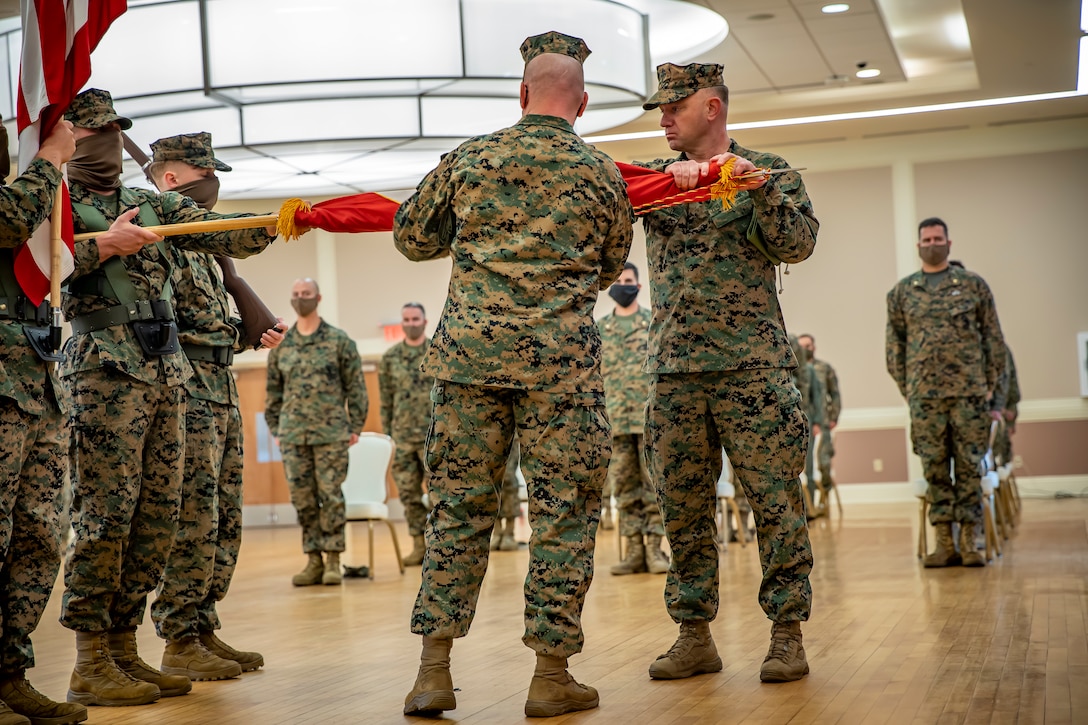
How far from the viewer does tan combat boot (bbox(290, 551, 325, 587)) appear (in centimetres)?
734

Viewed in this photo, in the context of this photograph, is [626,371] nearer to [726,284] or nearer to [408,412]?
[408,412]

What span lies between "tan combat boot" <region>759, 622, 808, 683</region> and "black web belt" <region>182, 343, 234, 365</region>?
Result: 2.01 metres

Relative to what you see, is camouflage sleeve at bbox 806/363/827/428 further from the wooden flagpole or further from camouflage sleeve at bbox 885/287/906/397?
the wooden flagpole

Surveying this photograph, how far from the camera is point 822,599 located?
5328 mm

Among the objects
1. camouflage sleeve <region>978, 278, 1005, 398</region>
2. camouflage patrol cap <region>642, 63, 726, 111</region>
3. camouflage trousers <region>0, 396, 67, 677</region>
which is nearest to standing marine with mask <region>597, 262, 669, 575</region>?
camouflage sleeve <region>978, 278, 1005, 398</region>

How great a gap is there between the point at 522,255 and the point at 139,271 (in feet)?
4.27

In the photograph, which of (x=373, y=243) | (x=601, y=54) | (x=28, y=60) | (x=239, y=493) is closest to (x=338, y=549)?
(x=239, y=493)

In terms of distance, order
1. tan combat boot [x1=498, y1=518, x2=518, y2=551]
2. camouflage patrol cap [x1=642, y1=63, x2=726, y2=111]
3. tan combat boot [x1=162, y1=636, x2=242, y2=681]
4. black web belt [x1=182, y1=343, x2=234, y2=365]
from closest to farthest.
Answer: camouflage patrol cap [x1=642, y1=63, x2=726, y2=111]
tan combat boot [x1=162, y1=636, x2=242, y2=681]
black web belt [x1=182, y1=343, x2=234, y2=365]
tan combat boot [x1=498, y1=518, x2=518, y2=551]

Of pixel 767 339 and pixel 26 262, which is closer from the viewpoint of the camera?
pixel 26 262

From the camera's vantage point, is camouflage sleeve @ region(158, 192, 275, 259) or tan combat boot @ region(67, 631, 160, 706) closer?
tan combat boot @ region(67, 631, 160, 706)

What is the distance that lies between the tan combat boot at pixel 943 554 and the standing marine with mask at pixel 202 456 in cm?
389

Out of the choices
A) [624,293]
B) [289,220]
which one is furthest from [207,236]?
[624,293]

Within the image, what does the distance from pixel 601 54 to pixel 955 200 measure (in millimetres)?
6807

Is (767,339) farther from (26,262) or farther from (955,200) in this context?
(955,200)
